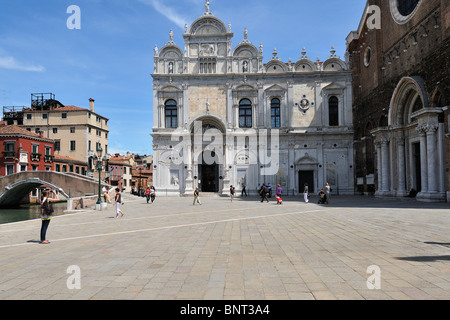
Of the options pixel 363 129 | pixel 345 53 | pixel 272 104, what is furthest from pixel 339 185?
pixel 345 53

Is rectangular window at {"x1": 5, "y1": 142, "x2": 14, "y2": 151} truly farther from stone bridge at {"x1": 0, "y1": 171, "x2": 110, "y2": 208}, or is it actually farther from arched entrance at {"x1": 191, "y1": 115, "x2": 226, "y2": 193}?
arched entrance at {"x1": 191, "y1": 115, "x2": 226, "y2": 193}

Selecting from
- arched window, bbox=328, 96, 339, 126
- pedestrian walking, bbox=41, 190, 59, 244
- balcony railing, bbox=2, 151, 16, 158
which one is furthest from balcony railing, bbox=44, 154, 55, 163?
pedestrian walking, bbox=41, 190, 59, 244

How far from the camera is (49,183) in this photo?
33.8 meters

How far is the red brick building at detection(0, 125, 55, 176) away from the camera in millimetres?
40750

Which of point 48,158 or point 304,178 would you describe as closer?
point 304,178

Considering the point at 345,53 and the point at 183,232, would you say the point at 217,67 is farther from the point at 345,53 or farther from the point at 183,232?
the point at 183,232

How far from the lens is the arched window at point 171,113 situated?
3712 cm

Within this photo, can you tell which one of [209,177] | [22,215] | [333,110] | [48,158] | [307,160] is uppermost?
[333,110]

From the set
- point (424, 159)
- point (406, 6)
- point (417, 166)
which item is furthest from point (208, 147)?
point (406, 6)

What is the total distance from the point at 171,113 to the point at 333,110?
18.0 m

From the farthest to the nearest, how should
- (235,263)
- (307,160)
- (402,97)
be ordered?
(307,160), (402,97), (235,263)

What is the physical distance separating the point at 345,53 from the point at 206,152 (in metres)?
19.1

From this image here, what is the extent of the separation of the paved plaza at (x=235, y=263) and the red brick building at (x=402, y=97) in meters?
12.1

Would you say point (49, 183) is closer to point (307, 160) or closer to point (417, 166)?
point (307, 160)
